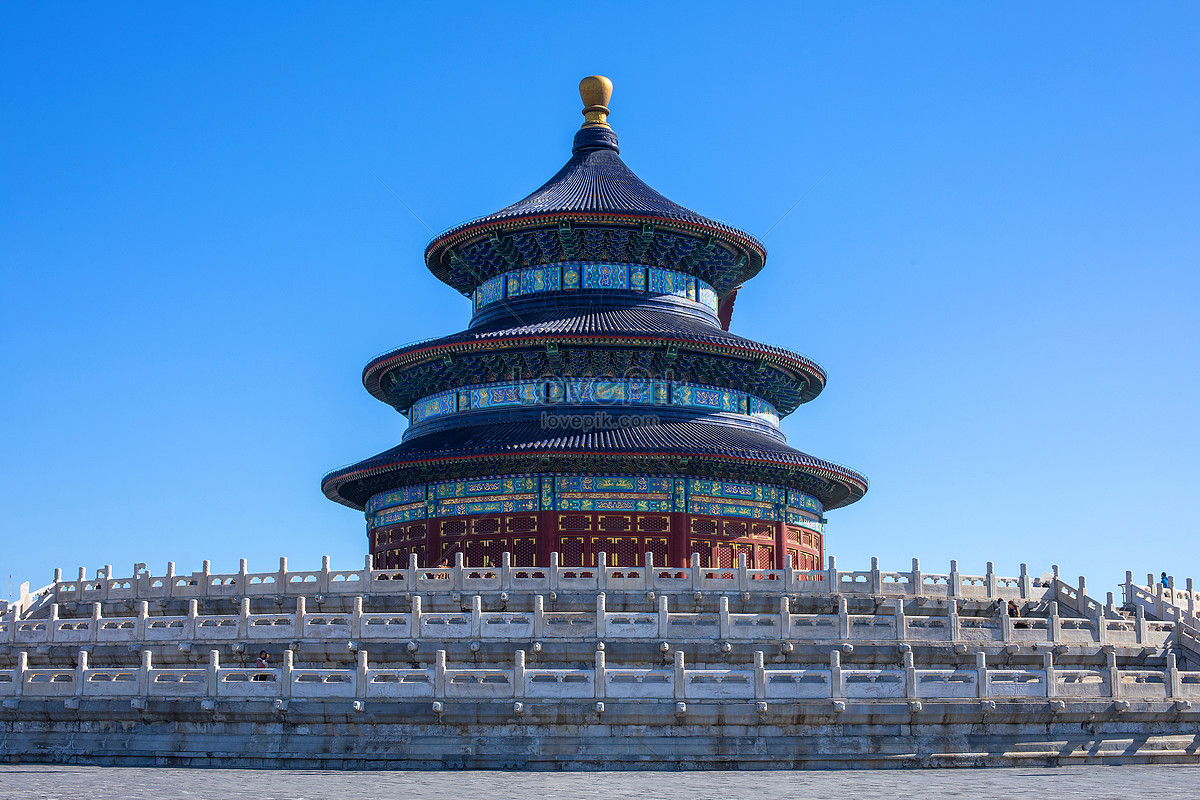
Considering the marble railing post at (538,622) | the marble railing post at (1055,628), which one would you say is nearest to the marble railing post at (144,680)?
the marble railing post at (538,622)

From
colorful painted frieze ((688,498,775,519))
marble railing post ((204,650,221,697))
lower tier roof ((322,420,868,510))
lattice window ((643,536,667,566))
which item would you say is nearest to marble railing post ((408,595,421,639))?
marble railing post ((204,650,221,697))

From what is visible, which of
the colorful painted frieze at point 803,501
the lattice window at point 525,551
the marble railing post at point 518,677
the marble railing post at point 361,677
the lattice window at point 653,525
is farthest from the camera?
the colorful painted frieze at point 803,501

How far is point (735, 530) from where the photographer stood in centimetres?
4581

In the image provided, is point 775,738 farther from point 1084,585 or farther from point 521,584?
point 1084,585

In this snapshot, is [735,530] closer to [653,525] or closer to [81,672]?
[653,525]

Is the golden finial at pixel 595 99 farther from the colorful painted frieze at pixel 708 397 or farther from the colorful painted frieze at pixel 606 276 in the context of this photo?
the colorful painted frieze at pixel 708 397

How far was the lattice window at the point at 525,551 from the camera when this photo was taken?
145ft

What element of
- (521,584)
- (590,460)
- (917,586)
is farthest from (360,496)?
(917,586)

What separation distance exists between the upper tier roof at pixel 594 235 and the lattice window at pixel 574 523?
10553 mm

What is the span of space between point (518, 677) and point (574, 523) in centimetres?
1818

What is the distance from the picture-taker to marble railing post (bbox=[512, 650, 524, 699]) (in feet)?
87.1

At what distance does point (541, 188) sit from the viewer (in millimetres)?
53844

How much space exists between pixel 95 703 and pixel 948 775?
15926 mm

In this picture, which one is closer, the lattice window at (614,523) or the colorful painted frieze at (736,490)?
the lattice window at (614,523)
